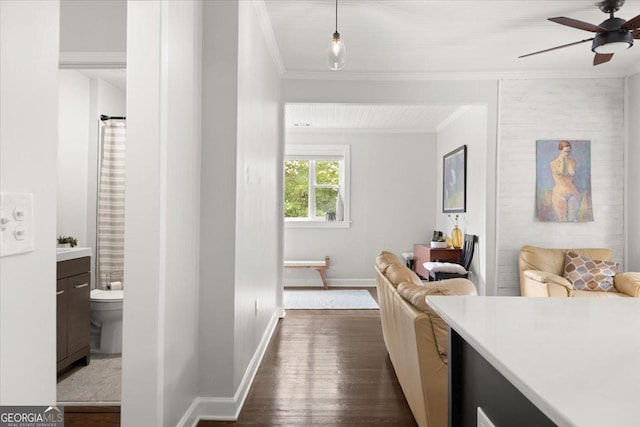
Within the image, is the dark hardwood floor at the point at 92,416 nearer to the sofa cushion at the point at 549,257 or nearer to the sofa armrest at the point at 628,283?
the sofa cushion at the point at 549,257

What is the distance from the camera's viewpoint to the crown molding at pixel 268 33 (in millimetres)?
3205

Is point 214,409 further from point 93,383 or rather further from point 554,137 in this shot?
point 554,137

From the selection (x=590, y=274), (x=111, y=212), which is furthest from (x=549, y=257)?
(x=111, y=212)

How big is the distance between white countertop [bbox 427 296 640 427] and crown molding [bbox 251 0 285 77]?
2638 millimetres

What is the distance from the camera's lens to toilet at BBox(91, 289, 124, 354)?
3.39 m

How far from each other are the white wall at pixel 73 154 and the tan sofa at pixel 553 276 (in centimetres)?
442

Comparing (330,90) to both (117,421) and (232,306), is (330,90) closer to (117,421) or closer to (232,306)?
(232,306)

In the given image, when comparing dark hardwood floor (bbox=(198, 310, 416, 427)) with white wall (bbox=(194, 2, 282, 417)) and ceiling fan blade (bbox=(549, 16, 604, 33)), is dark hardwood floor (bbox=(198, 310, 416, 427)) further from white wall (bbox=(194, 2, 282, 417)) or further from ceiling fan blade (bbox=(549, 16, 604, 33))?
ceiling fan blade (bbox=(549, 16, 604, 33))

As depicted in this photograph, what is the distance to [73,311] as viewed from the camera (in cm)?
305

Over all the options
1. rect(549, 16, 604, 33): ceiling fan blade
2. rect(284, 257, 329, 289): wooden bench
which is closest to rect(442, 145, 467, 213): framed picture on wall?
rect(284, 257, 329, 289): wooden bench

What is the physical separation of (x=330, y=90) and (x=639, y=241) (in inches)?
147

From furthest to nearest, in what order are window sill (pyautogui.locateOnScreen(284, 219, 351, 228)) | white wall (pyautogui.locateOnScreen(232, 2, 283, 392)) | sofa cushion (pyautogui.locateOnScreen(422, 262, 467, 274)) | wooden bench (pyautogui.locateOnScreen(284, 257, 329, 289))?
window sill (pyautogui.locateOnScreen(284, 219, 351, 228))
wooden bench (pyautogui.locateOnScreen(284, 257, 329, 289))
sofa cushion (pyautogui.locateOnScreen(422, 262, 467, 274))
white wall (pyautogui.locateOnScreen(232, 2, 283, 392))

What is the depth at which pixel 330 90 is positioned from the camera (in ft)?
16.1

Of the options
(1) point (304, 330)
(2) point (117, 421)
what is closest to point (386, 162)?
(1) point (304, 330)
